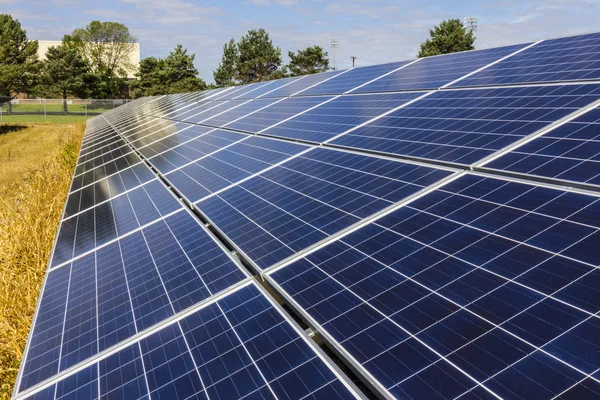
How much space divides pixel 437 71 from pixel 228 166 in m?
7.68

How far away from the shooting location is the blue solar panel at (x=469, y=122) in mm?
7121

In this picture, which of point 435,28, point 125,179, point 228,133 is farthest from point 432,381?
point 435,28

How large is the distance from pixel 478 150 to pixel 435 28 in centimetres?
7223

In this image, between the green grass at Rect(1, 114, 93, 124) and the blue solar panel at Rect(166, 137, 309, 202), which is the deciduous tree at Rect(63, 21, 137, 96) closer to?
the green grass at Rect(1, 114, 93, 124)

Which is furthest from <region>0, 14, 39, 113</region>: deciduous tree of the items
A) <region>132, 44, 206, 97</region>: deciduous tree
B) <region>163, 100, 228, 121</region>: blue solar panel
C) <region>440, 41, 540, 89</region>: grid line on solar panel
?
<region>440, 41, 540, 89</region>: grid line on solar panel

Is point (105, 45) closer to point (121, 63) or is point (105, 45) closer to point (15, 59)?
point (121, 63)

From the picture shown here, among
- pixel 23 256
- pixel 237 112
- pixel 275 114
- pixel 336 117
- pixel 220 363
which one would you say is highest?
pixel 336 117

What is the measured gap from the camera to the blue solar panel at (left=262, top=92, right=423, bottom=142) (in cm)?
1055

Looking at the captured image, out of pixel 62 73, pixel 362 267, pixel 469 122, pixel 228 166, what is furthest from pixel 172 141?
pixel 62 73

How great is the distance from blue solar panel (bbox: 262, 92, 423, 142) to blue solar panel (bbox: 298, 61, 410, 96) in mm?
2461

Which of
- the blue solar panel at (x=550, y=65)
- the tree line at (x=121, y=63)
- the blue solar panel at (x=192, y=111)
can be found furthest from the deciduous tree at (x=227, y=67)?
the blue solar panel at (x=550, y=65)

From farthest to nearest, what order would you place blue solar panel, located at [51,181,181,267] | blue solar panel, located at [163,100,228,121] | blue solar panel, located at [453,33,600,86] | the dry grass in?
blue solar panel, located at [163,100,228,121] < blue solar panel, located at [453,33,600,86] < blue solar panel, located at [51,181,181,267] < the dry grass

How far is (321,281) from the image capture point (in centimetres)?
466

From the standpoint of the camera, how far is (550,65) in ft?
35.1
